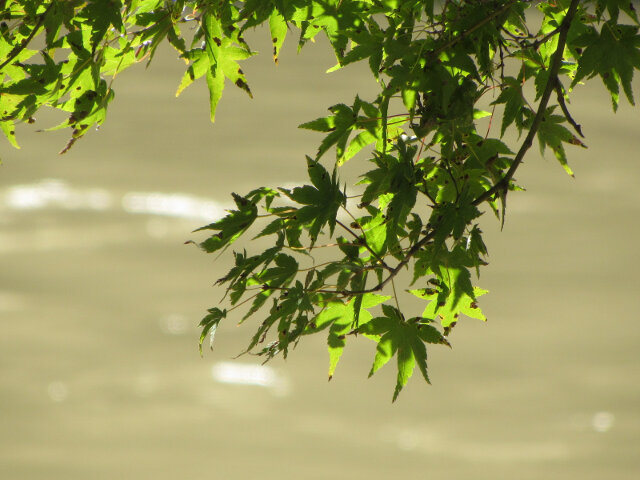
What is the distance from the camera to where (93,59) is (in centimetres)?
134

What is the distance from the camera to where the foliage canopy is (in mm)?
1256

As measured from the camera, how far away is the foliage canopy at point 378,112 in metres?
1.26

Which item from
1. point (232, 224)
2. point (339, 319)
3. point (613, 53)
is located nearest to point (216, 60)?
point (232, 224)

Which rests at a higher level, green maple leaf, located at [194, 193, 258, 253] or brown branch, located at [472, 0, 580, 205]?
brown branch, located at [472, 0, 580, 205]

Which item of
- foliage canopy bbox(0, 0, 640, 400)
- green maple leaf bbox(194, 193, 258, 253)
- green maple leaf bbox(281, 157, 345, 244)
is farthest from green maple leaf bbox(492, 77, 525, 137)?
green maple leaf bbox(194, 193, 258, 253)

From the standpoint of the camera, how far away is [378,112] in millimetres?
1365

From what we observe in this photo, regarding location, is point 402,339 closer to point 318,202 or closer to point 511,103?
point 318,202

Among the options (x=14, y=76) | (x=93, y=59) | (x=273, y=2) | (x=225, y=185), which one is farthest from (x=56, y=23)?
(x=225, y=185)

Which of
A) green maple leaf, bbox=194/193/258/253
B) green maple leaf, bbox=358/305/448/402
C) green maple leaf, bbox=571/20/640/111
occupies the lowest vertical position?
green maple leaf, bbox=358/305/448/402

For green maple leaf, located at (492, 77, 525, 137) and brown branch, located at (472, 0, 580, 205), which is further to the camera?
green maple leaf, located at (492, 77, 525, 137)

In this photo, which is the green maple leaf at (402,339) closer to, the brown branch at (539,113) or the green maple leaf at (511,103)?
the brown branch at (539,113)

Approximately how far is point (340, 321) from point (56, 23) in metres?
0.57

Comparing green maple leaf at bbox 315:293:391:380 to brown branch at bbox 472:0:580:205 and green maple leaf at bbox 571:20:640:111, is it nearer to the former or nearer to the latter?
brown branch at bbox 472:0:580:205

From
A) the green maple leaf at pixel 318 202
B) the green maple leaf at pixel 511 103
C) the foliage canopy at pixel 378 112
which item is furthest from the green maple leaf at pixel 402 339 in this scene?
the green maple leaf at pixel 511 103
